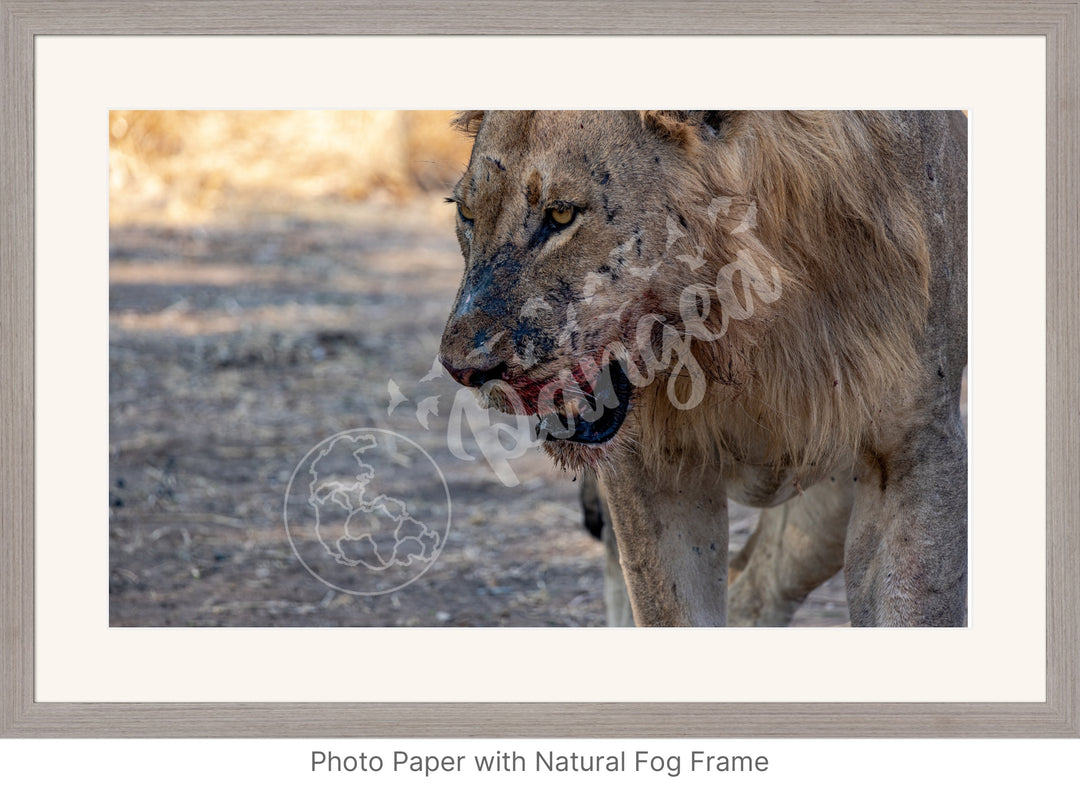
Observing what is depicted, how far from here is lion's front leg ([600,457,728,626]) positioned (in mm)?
3273

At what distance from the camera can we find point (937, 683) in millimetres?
2914

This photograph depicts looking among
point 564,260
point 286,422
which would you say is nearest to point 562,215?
point 564,260

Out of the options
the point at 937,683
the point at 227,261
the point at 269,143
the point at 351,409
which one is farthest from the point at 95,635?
the point at 269,143

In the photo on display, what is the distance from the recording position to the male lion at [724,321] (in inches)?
110

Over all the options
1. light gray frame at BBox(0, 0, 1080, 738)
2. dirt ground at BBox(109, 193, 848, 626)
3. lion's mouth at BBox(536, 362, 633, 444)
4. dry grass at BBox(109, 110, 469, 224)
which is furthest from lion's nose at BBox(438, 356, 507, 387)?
dry grass at BBox(109, 110, 469, 224)

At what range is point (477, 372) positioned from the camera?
281cm

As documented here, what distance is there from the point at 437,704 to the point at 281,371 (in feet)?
14.7

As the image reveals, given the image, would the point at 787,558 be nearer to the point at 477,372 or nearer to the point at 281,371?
the point at 477,372

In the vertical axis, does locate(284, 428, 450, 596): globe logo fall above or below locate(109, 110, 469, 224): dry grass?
below

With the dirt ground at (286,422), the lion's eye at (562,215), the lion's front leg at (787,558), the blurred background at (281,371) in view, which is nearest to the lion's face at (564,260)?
the lion's eye at (562,215)

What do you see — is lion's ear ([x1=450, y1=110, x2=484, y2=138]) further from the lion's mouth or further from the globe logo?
the globe logo

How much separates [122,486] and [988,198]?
3.73 metres

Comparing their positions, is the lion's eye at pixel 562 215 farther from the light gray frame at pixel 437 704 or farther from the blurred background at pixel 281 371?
the blurred background at pixel 281 371

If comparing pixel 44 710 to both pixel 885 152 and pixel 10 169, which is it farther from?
pixel 885 152
